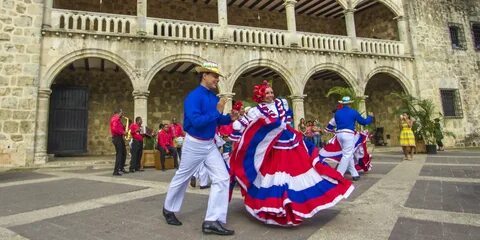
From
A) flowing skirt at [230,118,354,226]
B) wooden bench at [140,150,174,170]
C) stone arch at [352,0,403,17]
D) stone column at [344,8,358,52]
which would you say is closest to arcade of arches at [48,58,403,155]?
stone column at [344,8,358,52]

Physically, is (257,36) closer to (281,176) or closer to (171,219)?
(281,176)

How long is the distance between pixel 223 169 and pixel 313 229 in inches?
43.7

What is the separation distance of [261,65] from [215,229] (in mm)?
10577

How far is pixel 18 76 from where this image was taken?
9.78m

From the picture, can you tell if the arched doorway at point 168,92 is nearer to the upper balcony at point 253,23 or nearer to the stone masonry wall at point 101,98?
the stone masonry wall at point 101,98

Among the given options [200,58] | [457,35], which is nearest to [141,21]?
[200,58]

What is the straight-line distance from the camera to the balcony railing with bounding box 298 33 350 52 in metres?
13.6

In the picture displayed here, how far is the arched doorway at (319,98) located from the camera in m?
17.8

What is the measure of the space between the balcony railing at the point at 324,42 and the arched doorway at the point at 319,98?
140 inches

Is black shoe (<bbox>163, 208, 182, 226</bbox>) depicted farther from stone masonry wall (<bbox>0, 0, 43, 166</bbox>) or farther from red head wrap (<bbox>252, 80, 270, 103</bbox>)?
stone masonry wall (<bbox>0, 0, 43, 166</bbox>)

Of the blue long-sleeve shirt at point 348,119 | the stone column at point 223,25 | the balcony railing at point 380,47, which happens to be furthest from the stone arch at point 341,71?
the blue long-sleeve shirt at point 348,119

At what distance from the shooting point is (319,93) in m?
18.1

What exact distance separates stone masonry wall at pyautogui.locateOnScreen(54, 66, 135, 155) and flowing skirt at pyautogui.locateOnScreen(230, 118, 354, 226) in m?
11.7

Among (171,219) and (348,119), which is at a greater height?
(348,119)
